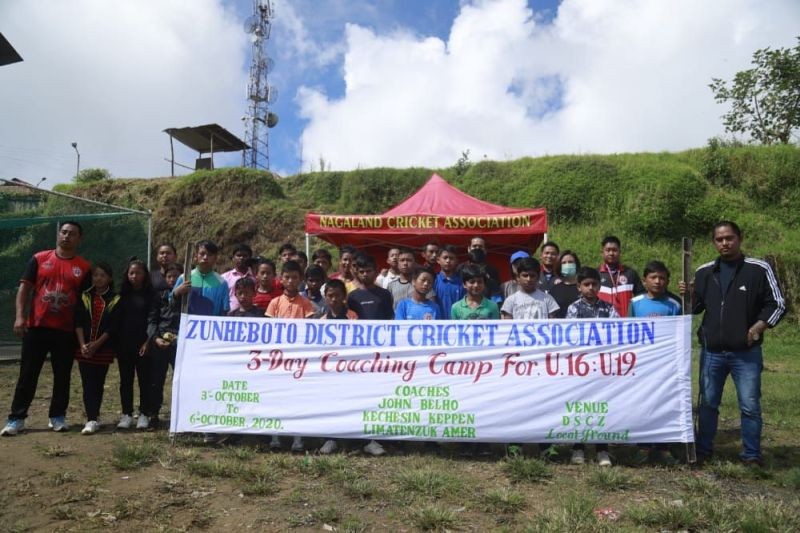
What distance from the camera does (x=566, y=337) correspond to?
401 cm

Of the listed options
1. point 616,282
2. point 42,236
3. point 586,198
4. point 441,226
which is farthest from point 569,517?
point 586,198

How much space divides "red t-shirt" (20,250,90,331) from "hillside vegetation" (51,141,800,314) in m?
10.9

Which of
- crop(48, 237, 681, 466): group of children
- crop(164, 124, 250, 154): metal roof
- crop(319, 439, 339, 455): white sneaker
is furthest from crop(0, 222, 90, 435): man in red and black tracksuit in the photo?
crop(164, 124, 250, 154): metal roof

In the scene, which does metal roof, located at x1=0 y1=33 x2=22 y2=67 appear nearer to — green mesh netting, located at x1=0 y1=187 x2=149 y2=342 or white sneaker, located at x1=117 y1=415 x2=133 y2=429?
green mesh netting, located at x1=0 y1=187 x2=149 y2=342

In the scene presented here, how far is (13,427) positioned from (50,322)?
919 mm

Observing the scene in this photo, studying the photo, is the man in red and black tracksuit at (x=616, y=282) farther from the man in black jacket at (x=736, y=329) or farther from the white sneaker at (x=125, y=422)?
the white sneaker at (x=125, y=422)

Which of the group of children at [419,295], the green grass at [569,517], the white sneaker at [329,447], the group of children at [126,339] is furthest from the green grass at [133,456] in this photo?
the green grass at [569,517]

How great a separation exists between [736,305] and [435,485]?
8.17ft

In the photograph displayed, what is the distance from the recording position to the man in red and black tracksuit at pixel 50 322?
4570mm

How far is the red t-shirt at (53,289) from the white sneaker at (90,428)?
2.69 ft

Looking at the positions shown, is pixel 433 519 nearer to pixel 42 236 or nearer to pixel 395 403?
pixel 395 403

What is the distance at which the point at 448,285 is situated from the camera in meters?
5.29

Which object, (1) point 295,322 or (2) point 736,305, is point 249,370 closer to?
(1) point 295,322

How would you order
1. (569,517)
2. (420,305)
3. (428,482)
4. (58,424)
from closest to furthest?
(569,517), (428,482), (420,305), (58,424)
